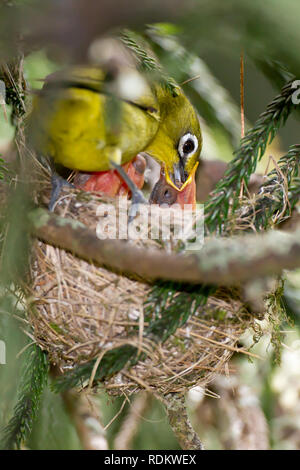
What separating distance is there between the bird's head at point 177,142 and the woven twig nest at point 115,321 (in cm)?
80

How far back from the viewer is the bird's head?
2396mm

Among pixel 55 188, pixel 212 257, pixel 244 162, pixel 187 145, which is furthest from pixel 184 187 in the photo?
pixel 212 257

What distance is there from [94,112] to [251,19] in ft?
3.33

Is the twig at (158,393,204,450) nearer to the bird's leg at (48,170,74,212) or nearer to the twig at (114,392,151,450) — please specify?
the twig at (114,392,151,450)

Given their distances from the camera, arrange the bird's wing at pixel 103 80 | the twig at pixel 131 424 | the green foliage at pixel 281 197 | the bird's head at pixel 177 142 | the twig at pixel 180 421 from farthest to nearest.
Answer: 1. the twig at pixel 131 424
2. the bird's head at pixel 177 142
3. the twig at pixel 180 421
4. the green foliage at pixel 281 197
5. the bird's wing at pixel 103 80

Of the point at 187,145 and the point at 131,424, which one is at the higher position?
the point at 187,145

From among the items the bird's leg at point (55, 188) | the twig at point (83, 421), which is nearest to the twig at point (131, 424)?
the twig at point (83, 421)

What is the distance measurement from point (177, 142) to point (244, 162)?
2.96 ft

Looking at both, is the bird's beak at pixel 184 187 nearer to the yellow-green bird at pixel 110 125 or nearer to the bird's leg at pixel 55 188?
the yellow-green bird at pixel 110 125

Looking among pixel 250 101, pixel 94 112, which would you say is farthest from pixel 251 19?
pixel 250 101

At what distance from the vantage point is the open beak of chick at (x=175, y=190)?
8.11 feet

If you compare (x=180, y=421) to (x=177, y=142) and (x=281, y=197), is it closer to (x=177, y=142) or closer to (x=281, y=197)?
(x=281, y=197)

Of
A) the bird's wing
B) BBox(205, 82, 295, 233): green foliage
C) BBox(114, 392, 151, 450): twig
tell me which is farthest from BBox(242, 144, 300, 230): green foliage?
BBox(114, 392, 151, 450): twig

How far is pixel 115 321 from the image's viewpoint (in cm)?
159
